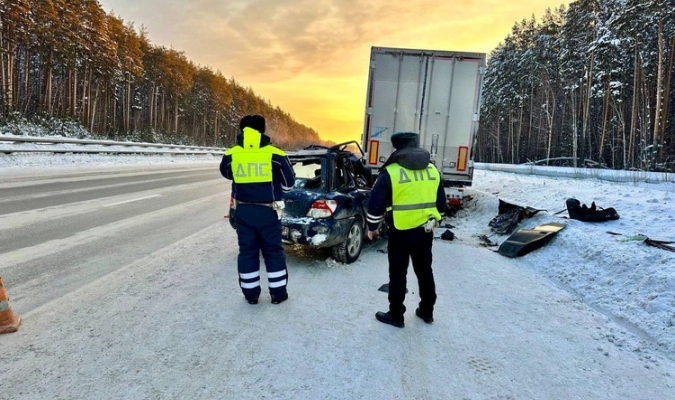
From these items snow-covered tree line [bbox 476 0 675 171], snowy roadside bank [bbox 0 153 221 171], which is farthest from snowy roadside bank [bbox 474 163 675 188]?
snowy roadside bank [bbox 0 153 221 171]

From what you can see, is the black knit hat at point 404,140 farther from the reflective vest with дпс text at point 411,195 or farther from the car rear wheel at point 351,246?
the car rear wheel at point 351,246

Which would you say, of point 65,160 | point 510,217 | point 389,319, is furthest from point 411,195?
point 65,160

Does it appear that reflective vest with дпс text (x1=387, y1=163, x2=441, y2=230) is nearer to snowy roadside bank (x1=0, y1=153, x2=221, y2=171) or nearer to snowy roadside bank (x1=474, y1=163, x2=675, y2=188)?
snowy roadside bank (x1=474, y1=163, x2=675, y2=188)

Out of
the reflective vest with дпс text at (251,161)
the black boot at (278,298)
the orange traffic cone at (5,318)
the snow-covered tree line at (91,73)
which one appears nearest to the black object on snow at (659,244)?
the black boot at (278,298)

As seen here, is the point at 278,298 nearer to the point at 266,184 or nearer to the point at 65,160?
the point at 266,184

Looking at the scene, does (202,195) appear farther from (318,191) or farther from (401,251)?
(401,251)

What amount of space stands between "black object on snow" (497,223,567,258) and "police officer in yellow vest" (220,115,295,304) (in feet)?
13.8

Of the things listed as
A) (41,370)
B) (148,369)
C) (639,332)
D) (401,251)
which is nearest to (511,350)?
(401,251)

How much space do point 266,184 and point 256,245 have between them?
66 centimetres

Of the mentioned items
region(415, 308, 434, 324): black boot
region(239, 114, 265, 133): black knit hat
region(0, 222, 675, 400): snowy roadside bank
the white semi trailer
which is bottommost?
region(0, 222, 675, 400): snowy roadside bank

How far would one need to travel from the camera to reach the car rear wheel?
5.01 metres

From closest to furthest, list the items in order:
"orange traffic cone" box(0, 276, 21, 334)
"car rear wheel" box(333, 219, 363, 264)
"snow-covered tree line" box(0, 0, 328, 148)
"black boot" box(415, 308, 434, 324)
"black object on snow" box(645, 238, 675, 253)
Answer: "orange traffic cone" box(0, 276, 21, 334) → "black boot" box(415, 308, 434, 324) → "black object on snow" box(645, 238, 675, 253) → "car rear wheel" box(333, 219, 363, 264) → "snow-covered tree line" box(0, 0, 328, 148)

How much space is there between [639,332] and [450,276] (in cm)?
200

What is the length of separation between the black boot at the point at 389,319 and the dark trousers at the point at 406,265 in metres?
0.03
